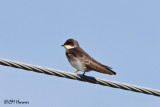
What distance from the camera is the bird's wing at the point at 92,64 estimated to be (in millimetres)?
8016

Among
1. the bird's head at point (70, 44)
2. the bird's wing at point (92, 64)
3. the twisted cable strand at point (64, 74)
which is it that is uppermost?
the bird's head at point (70, 44)

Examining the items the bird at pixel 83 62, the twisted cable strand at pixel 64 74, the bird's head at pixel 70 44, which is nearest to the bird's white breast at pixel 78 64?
the bird at pixel 83 62

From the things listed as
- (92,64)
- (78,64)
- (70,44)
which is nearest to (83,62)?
(78,64)

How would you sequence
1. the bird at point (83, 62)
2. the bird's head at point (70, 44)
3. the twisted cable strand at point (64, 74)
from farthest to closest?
the bird's head at point (70, 44) → the bird at point (83, 62) → the twisted cable strand at point (64, 74)

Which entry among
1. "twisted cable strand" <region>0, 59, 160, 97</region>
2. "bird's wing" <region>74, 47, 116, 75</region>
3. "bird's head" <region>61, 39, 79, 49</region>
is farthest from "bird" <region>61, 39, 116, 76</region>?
"twisted cable strand" <region>0, 59, 160, 97</region>

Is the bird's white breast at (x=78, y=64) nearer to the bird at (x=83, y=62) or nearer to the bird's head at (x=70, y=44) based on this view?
the bird at (x=83, y=62)

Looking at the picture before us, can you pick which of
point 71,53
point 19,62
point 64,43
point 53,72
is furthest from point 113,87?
point 64,43

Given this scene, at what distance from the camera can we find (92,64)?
856cm

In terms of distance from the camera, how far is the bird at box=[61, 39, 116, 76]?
321 inches

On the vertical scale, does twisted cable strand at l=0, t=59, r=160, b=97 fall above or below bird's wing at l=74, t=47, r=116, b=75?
below

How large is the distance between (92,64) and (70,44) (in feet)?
6.17

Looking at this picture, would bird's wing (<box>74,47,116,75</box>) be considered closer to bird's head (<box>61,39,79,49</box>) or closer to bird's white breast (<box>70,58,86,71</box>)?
bird's white breast (<box>70,58,86,71</box>)

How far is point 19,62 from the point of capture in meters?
6.14

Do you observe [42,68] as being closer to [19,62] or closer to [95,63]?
[19,62]
